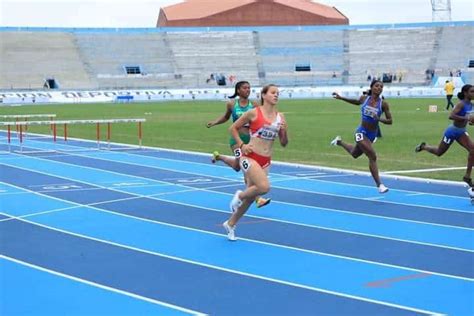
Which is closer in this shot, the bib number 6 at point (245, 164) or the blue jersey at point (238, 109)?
the bib number 6 at point (245, 164)

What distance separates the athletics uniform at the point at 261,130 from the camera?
9180 mm

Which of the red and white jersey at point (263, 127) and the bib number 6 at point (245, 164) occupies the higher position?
the red and white jersey at point (263, 127)

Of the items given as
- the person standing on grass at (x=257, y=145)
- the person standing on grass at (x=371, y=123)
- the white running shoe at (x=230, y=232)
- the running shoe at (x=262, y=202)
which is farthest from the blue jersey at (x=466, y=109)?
the white running shoe at (x=230, y=232)

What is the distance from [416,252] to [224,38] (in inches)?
→ 2728

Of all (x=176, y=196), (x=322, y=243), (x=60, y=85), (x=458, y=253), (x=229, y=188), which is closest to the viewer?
(x=458, y=253)

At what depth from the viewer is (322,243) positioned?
8.91m

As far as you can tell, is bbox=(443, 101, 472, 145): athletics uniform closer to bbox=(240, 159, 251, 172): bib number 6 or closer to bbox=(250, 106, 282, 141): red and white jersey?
bbox=(250, 106, 282, 141): red and white jersey

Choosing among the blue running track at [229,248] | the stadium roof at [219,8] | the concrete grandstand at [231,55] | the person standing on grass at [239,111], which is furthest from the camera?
the stadium roof at [219,8]

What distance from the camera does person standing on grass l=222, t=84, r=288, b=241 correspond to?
29.8 feet

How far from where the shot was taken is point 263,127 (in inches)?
361

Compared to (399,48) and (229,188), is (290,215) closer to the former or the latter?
(229,188)

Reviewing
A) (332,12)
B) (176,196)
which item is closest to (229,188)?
(176,196)

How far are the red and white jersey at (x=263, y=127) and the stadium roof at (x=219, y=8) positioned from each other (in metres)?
88.7

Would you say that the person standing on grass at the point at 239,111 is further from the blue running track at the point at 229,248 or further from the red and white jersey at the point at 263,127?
the red and white jersey at the point at 263,127
